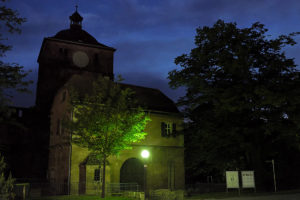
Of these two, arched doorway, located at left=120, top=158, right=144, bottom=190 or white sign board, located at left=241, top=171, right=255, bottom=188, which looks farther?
arched doorway, located at left=120, top=158, right=144, bottom=190

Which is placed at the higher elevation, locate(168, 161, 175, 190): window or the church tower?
the church tower

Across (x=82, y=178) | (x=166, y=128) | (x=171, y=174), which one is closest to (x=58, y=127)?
(x=82, y=178)

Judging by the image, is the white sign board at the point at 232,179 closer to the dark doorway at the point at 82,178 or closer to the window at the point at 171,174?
the window at the point at 171,174

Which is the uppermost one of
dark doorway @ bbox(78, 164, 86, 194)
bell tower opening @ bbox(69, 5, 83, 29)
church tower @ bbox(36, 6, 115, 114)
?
bell tower opening @ bbox(69, 5, 83, 29)

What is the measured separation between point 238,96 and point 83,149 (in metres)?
14.0

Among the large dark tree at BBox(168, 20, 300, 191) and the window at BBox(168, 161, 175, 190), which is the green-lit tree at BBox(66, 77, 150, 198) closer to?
the large dark tree at BBox(168, 20, 300, 191)

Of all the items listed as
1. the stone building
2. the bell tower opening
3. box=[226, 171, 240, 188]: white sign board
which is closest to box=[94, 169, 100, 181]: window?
the stone building

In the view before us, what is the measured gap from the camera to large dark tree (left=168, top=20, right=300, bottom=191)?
2222cm

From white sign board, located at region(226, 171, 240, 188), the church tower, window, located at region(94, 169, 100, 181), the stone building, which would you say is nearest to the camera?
white sign board, located at region(226, 171, 240, 188)

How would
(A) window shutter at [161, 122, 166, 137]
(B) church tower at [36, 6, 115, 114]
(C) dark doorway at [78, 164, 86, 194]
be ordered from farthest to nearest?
(B) church tower at [36, 6, 115, 114] → (A) window shutter at [161, 122, 166, 137] → (C) dark doorway at [78, 164, 86, 194]

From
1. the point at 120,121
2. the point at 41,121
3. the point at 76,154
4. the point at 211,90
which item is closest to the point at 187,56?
the point at 211,90

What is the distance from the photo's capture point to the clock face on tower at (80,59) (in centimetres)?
4609

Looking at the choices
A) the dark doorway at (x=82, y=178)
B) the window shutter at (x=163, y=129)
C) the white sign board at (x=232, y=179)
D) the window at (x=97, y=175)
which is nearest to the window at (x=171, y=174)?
the window shutter at (x=163, y=129)

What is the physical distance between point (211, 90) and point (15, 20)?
15229 mm
